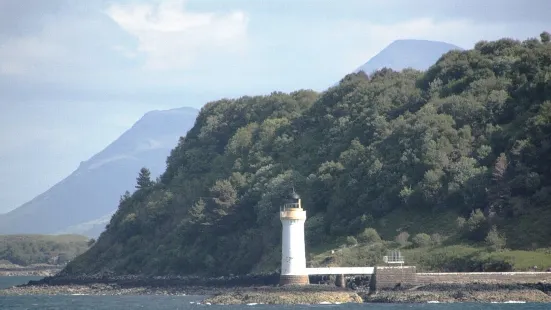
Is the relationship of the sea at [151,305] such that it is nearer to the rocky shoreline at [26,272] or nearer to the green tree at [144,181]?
the green tree at [144,181]

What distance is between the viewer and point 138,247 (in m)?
110

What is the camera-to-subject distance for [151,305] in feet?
252

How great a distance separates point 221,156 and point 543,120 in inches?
1594

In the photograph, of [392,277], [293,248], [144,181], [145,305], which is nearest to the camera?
[392,277]

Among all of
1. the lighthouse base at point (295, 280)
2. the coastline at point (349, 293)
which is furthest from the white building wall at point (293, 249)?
the coastline at point (349, 293)

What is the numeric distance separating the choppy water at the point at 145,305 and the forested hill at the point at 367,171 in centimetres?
945

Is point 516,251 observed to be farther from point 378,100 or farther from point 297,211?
point 378,100

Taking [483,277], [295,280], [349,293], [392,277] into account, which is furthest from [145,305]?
[483,277]

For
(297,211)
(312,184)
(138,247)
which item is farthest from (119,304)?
(138,247)

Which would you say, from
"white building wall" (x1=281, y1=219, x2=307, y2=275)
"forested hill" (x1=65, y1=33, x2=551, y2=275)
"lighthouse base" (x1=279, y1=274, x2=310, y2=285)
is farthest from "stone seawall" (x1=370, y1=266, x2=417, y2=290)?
"forested hill" (x1=65, y1=33, x2=551, y2=275)

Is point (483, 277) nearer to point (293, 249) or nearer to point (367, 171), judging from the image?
point (293, 249)

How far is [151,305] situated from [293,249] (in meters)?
11.1

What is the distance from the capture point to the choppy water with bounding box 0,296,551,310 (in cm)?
6425

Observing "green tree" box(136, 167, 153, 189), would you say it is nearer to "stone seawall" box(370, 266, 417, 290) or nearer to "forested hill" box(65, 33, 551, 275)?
"forested hill" box(65, 33, 551, 275)
